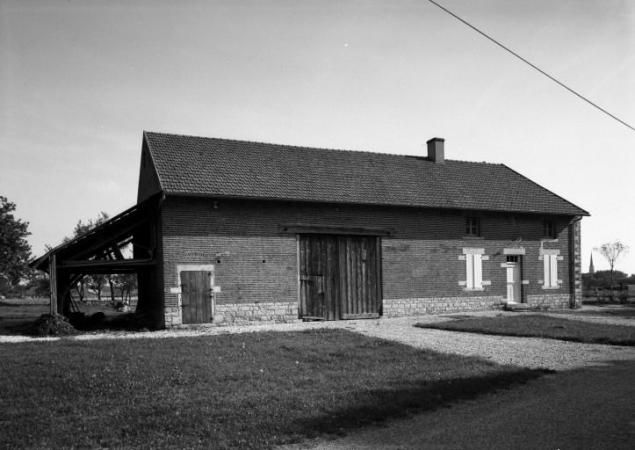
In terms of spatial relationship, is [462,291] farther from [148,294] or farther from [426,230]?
[148,294]

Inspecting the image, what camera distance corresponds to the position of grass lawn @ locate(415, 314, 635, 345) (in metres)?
13.7

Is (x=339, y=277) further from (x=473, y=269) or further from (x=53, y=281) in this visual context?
(x=53, y=281)

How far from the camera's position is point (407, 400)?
7.62 m

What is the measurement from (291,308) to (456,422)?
13184 millimetres

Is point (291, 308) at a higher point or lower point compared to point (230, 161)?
lower

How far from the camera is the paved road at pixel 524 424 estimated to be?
5840mm

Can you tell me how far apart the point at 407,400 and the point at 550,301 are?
19.5 m

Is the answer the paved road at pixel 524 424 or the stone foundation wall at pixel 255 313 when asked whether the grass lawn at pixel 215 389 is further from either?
the stone foundation wall at pixel 255 313

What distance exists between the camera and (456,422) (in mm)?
6711

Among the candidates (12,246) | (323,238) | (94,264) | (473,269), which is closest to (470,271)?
(473,269)

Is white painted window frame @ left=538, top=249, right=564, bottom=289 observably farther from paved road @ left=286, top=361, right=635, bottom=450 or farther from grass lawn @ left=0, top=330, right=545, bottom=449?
paved road @ left=286, top=361, right=635, bottom=450

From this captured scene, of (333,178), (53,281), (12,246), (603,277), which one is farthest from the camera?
(603,277)

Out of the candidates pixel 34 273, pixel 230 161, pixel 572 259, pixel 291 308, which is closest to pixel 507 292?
pixel 572 259

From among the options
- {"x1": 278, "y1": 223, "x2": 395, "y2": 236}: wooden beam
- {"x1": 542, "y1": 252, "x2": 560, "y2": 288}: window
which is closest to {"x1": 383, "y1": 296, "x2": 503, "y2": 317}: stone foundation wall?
{"x1": 278, "y1": 223, "x2": 395, "y2": 236}: wooden beam
